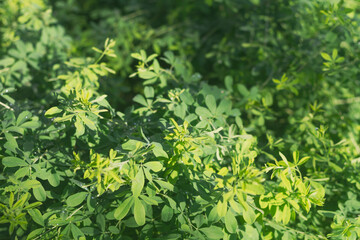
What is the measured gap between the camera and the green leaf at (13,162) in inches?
48.3

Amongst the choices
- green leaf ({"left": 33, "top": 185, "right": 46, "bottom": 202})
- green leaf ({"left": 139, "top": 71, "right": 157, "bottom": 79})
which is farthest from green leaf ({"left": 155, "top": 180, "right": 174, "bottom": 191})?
green leaf ({"left": 139, "top": 71, "right": 157, "bottom": 79})

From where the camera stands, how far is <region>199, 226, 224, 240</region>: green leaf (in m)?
1.19

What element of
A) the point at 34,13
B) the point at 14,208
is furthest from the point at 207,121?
→ the point at 34,13

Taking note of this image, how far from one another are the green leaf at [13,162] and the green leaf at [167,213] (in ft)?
1.92

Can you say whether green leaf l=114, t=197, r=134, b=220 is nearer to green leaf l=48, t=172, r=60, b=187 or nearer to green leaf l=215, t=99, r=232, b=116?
green leaf l=48, t=172, r=60, b=187

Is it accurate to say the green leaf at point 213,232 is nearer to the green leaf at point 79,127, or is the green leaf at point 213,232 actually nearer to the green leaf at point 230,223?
the green leaf at point 230,223

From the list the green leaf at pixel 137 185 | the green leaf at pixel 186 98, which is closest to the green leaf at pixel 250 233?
the green leaf at pixel 137 185

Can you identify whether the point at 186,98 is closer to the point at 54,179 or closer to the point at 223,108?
the point at 223,108

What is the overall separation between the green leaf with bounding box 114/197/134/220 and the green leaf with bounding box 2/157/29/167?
1.47 ft

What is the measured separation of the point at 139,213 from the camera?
1127 millimetres

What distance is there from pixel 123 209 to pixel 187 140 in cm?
34

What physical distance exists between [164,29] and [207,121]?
1640mm

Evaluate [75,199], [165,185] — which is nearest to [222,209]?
[165,185]

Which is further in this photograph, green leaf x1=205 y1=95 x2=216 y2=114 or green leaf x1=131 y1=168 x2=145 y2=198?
green leaf x1=205 y1=95 x2=216 y2=114
